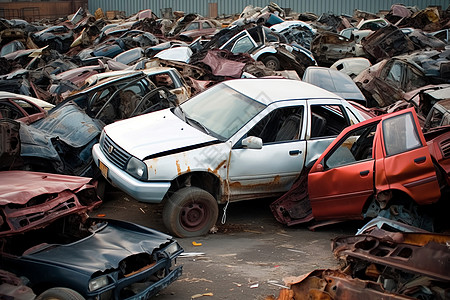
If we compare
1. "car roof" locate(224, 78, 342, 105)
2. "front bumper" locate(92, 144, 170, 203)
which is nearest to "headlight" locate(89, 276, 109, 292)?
"front bumper" locate(92, 144, 170, 203)

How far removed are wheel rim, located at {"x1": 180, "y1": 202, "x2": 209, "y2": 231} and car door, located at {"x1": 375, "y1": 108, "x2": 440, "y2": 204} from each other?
2222 mm

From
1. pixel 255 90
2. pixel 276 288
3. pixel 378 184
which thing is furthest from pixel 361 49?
pixel 276 288

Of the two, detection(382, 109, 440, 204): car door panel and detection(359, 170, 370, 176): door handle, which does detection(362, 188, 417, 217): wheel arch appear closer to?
detection(382, 109, 440, 204): car door panel

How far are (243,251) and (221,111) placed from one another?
7.12ft

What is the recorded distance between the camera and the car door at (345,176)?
716 cm

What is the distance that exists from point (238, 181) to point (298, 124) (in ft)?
4.11

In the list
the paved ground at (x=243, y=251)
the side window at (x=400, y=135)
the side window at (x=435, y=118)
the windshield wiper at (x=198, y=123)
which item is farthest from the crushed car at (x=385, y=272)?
the side window at (x=435, y=118)

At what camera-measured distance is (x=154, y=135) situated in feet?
25.3

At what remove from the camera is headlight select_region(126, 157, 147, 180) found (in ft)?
23.2

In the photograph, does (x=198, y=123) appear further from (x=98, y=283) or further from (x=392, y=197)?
(x=98, y=283)

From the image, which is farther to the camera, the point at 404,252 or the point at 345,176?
the point at 345,176

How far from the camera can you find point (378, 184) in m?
6.95

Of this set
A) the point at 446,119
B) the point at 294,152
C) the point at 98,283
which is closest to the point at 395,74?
the point at 446,119

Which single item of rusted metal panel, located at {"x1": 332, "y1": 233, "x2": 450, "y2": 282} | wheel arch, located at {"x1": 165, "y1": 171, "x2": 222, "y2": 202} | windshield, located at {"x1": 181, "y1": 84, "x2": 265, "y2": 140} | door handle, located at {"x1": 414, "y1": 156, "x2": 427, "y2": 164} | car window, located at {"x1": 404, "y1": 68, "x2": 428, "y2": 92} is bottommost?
wheel arch, located at {"x1": 165, "y1": 171, "x2": 222, "y2": 202}
